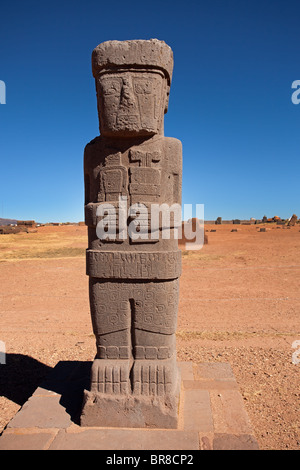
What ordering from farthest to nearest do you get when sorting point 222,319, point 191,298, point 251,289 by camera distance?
point 251,289, point 191,298, point 222,319

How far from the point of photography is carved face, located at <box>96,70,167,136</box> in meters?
3.22

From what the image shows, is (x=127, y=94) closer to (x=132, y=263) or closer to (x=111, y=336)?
(x=132, y=263)

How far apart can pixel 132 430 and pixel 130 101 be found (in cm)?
293

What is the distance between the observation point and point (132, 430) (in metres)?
3.33

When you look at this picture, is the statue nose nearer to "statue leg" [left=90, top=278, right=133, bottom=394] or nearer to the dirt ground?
"statue leg" [left=90, top=278, right=133, bottom=394]

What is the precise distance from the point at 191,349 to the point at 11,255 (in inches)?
549

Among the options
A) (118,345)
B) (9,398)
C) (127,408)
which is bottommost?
(9,398)

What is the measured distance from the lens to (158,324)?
3.48 m

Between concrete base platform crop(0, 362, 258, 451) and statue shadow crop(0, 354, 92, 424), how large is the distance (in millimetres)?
11

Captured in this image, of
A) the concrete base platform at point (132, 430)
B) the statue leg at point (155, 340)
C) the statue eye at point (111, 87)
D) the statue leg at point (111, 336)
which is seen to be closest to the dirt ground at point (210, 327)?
the concrete base platform at point (132, 430)

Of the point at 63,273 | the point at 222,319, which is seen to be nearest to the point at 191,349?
the point at 222,319

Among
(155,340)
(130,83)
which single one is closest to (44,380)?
(155,340)
